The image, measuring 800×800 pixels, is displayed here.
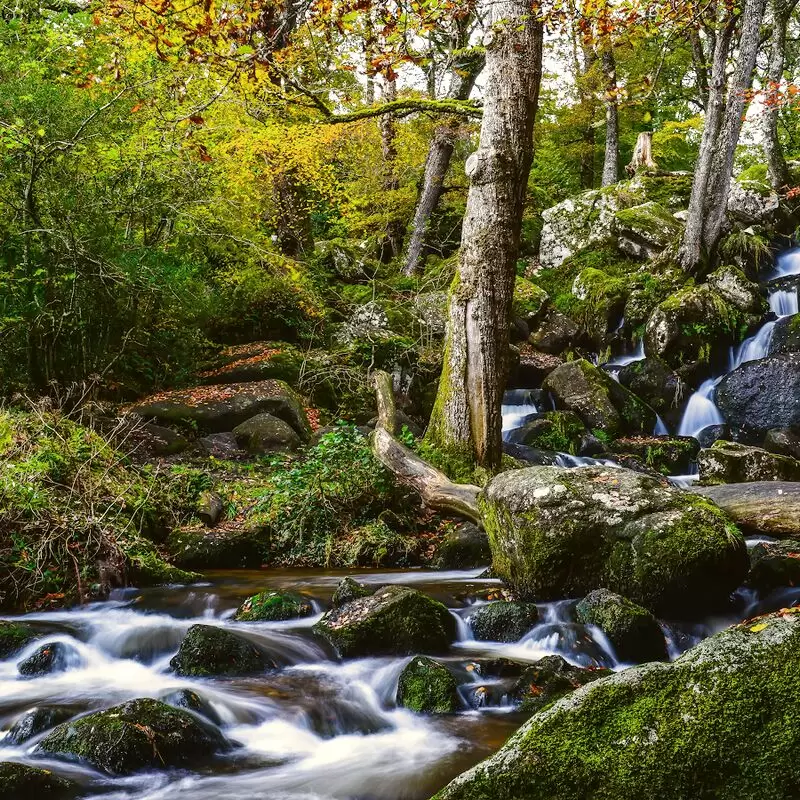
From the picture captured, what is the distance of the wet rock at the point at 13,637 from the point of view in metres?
5.23

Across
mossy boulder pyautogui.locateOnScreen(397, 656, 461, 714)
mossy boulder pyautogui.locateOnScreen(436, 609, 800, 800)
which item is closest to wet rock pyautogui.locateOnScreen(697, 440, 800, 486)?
mossy boulder pyautogui.locateOnScreen(397, 656, 461, 714)

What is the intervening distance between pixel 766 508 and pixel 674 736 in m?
5.56

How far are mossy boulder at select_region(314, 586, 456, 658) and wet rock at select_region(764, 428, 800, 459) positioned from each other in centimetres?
825

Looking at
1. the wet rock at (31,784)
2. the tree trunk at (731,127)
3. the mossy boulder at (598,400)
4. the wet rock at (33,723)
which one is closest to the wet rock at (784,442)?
the mossy boulder at (598,400)

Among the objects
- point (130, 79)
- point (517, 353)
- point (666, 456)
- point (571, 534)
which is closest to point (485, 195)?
point (571, 534)

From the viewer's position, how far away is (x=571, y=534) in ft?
19.5

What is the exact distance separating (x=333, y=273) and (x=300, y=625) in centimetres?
1392

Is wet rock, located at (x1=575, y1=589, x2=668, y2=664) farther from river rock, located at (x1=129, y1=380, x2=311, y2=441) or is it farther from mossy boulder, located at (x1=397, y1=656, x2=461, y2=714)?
river rock, located at (x1=129, y1=380, x2=311, y2=441)

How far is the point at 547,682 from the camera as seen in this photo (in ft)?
15.0

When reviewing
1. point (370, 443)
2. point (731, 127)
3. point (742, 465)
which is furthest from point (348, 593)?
point (731, 127)

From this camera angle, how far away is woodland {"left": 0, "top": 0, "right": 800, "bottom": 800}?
380 cm

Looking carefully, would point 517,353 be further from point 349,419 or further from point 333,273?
point 333,273

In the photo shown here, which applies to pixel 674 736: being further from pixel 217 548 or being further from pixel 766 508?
pixel 217 548

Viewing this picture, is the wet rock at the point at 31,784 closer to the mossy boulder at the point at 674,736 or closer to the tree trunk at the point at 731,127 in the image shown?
the mossy boulder at the point at 674,736
